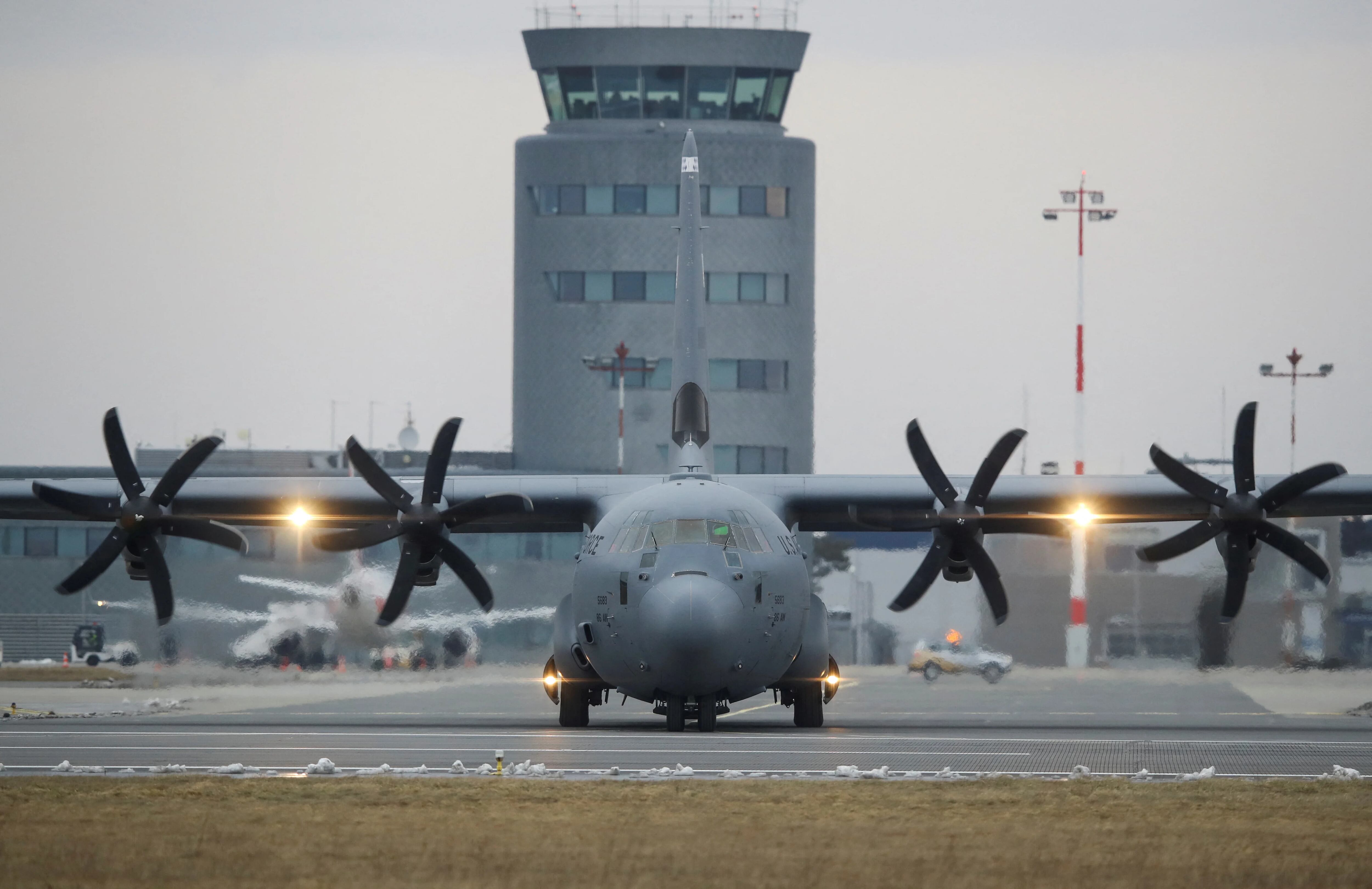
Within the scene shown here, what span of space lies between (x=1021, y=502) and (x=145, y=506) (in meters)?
14.2

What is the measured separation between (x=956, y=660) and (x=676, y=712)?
1454 cm

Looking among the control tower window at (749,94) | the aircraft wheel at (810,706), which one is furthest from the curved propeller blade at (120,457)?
the control tower window at (749,94)

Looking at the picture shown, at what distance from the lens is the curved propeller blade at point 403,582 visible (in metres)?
28.4

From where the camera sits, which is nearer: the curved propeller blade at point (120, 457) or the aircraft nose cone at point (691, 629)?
the aircraft nose cone at point (691, 629)

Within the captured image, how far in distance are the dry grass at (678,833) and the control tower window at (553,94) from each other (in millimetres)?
52539

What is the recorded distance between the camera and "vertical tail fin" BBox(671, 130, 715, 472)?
1224 inches

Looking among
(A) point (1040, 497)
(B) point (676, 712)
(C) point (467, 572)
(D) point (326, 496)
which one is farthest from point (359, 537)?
(A) point (1040, 497)

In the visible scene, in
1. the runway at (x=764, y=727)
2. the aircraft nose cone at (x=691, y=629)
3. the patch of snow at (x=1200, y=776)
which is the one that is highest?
the aircraft nose cone at (x=691, y=629)

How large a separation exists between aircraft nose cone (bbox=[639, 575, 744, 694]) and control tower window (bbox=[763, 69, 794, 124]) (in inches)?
1850

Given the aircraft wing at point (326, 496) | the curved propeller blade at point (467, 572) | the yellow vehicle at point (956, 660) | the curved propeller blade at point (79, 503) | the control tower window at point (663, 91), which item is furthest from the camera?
the control tower window at point (663, 91)

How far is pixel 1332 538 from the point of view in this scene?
36281mm

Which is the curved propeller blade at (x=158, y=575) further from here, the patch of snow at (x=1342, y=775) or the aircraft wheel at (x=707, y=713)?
the patch of snow at (x=1342, y=775)

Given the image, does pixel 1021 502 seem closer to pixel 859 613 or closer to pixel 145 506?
pixel 859 613

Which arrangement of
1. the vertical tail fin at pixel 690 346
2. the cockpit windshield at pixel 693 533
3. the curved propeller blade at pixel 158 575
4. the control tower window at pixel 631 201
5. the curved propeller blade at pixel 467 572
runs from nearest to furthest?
the cockpit windshield at pixel 693 533 < the curved propeller blade at pixel 467 572 < the curved propeller blade at pixel 158 575 < the vertical tail fin at pixel 690 346 < the control tower window at pixel 631 201
